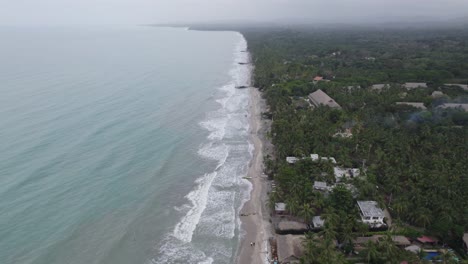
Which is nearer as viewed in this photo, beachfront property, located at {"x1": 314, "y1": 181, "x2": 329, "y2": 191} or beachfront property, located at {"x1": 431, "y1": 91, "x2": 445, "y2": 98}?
beachfront property, located at {"x1": 314, "y1": 181, "x2": 329, "y2": 191}

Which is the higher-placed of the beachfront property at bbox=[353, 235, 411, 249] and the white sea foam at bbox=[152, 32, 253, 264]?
the beachfront property at bbox=[353, 235, 411, 249]

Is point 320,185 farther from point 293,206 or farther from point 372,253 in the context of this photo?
point 372,253

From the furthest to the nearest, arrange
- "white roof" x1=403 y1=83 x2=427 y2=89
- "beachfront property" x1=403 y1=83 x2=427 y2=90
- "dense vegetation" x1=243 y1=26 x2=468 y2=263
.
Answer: "white roof" x1=403 y1=83 x2=427 y2=89, "beachfront property" x1=403 y1=83 x2=427 y2=90, "dense vegetation" x1=243 y1=26 x2=468 y2=263

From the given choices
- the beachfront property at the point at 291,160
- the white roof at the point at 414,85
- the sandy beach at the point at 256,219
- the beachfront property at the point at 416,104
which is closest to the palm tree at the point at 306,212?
the sandy beach at the point at 256,219

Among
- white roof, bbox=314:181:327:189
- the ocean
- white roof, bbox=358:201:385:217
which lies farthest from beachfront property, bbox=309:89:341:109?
white roof, bbox=358:201:385:217

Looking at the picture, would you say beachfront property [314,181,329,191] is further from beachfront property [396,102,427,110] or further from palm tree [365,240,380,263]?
beachfront property [396,102,427,110]

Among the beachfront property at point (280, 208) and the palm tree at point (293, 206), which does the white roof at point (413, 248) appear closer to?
the palm tree at point (293, 206)

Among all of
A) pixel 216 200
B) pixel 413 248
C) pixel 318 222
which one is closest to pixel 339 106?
pixel 216 200
